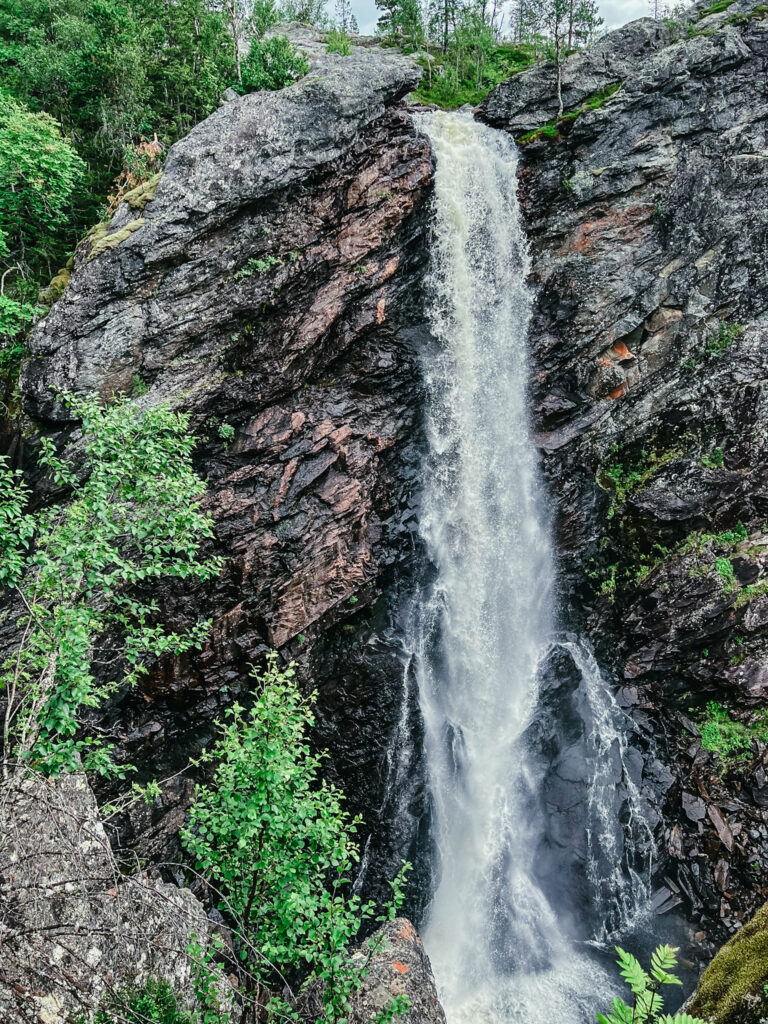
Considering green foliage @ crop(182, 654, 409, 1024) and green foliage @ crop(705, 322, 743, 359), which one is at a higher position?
green foliage @ crop(705, 322, 743, 359)

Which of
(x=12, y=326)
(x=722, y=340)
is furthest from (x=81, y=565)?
(x=722, y=340)

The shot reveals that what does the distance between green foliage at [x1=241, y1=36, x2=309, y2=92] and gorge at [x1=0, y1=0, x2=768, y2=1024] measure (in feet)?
10.5

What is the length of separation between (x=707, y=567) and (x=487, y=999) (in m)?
10.4

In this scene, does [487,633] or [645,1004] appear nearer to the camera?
[645,1004]

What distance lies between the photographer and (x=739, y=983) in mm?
3893

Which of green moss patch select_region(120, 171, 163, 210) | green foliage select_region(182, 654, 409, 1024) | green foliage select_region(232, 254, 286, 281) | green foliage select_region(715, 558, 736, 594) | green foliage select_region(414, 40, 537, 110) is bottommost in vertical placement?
green foliage select_region(715, 558, 736, 594)

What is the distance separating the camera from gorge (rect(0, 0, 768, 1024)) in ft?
42.6

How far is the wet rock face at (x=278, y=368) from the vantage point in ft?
47.9

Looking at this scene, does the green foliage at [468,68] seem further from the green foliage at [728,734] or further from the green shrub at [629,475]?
the green foliage at [728,734]

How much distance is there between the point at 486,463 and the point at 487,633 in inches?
199

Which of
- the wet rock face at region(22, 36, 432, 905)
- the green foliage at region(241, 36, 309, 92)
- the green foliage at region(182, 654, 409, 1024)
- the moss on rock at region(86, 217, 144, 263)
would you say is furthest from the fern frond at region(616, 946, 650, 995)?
the green foliage at region(241, 36, 309, 92)

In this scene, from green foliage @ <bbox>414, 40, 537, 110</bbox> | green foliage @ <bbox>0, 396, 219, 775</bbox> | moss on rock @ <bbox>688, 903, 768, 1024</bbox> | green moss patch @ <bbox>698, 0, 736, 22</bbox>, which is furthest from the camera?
green foliage @ <bbox>414, 40, 537, 110</bbox>

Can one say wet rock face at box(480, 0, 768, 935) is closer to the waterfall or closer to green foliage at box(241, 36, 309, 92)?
the waterfall

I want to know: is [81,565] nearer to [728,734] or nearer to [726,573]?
[728,734]
